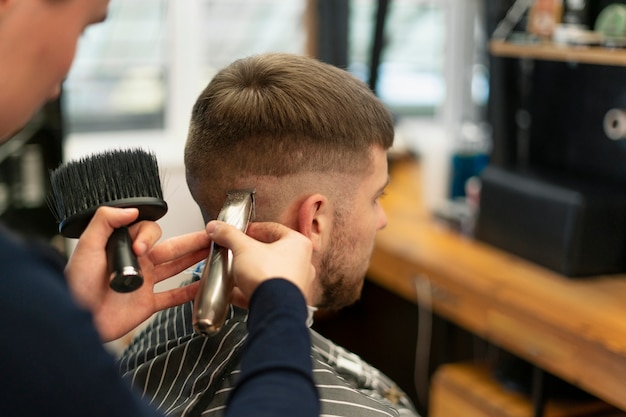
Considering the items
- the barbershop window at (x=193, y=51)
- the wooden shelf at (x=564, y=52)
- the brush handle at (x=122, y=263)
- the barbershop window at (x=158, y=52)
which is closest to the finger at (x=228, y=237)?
the brush handle at (x=122, y=263)

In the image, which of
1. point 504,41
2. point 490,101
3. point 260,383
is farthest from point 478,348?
point 260,383

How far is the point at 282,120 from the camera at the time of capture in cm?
129

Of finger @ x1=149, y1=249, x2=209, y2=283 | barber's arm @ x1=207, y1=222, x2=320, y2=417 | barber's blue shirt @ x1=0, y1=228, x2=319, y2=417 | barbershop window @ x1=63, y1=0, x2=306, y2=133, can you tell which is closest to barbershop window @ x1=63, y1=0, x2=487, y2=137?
barbershop window @ x1=63, y1=0, x2=306, y2=133

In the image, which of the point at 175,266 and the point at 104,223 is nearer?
the point at 104,223

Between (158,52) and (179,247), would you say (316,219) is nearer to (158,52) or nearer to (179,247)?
(179,247)

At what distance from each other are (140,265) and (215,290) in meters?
0.25

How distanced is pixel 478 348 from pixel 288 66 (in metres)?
2.32

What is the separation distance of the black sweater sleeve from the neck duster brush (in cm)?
28

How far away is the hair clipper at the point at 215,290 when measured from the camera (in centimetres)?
93

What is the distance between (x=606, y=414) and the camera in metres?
2.23

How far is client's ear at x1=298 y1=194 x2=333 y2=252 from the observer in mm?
1304

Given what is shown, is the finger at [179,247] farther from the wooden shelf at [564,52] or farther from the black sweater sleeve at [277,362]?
the wooden shelf at [564,52]

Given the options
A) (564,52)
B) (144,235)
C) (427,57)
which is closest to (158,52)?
(427,57)

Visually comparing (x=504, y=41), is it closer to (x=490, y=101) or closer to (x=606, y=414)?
(x=490, y=101)
